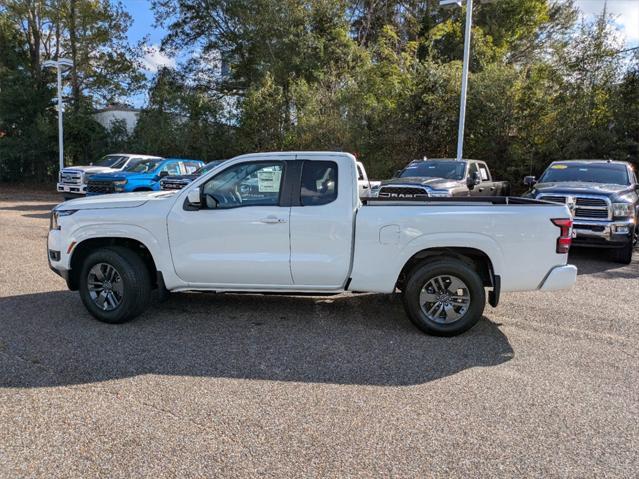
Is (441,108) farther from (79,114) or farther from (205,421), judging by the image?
(79,114)

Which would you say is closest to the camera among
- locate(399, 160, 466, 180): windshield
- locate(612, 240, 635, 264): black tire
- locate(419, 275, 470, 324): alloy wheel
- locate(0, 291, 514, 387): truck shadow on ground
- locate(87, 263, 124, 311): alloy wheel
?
locate(0, 291, 514, 387): truck shadow on ground

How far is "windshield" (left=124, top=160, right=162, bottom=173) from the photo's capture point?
1750 cm

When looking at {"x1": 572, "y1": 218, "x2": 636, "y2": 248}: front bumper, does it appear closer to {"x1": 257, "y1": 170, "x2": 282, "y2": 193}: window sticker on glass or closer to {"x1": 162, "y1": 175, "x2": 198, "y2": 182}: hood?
{"x1": 257, "y1": 170, "x2": 282, "y2": 193}: window sticker on glass

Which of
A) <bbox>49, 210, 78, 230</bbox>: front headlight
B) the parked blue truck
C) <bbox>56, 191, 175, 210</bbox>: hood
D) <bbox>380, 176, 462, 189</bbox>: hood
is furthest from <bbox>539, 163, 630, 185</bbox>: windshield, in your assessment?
the parked blue truck

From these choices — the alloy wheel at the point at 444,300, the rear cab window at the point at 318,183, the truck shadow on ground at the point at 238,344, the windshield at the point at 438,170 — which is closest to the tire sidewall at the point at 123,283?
the truck shadow on ground at the point at 238,344

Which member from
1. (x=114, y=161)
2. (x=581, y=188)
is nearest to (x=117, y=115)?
(x=114, y=161)

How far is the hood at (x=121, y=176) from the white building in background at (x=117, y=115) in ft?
47.8

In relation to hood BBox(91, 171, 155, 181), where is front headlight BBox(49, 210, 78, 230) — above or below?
below

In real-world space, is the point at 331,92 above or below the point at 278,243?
above

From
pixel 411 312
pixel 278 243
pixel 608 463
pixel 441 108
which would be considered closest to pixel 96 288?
pixel 278 243

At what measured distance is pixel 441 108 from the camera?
66.7ft

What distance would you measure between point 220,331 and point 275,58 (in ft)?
79.2

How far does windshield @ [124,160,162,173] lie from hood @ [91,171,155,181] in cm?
45

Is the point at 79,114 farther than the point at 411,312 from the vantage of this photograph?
Yes
